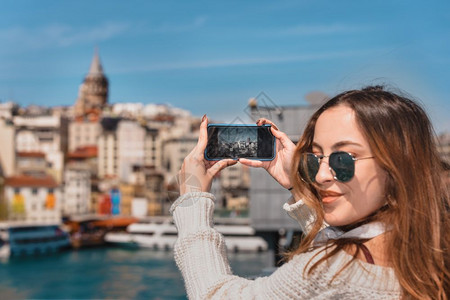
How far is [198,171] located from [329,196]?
15 cm

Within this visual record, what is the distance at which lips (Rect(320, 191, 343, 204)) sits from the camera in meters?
0.66

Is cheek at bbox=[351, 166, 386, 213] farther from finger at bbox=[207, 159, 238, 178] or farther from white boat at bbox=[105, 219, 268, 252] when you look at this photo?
white boat at bbox=[105, 219, 268, 252]

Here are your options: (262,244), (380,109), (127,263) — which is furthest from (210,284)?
(262,244)

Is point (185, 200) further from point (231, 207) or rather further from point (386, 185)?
point (231, 207)

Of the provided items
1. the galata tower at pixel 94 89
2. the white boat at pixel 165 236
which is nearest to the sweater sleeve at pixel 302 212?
the white boat at pixel 165 236

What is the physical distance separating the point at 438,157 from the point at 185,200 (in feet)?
0.83

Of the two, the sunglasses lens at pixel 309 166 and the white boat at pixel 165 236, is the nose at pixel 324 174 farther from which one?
the white boat at pixel 165 236

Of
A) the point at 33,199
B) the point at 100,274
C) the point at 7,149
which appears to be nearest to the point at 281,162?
the point at 100,274

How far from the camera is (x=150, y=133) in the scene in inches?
1425

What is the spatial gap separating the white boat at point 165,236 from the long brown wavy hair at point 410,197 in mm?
23884

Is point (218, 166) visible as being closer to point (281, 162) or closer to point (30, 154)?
point (281, 162)

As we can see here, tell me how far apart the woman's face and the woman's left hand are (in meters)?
0.13

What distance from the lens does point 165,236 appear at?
27000mm

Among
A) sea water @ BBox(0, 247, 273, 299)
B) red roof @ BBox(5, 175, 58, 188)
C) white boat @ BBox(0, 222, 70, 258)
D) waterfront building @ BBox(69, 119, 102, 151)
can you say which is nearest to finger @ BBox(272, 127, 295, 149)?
sea water @ BBox(0, 247, 273, 299)
